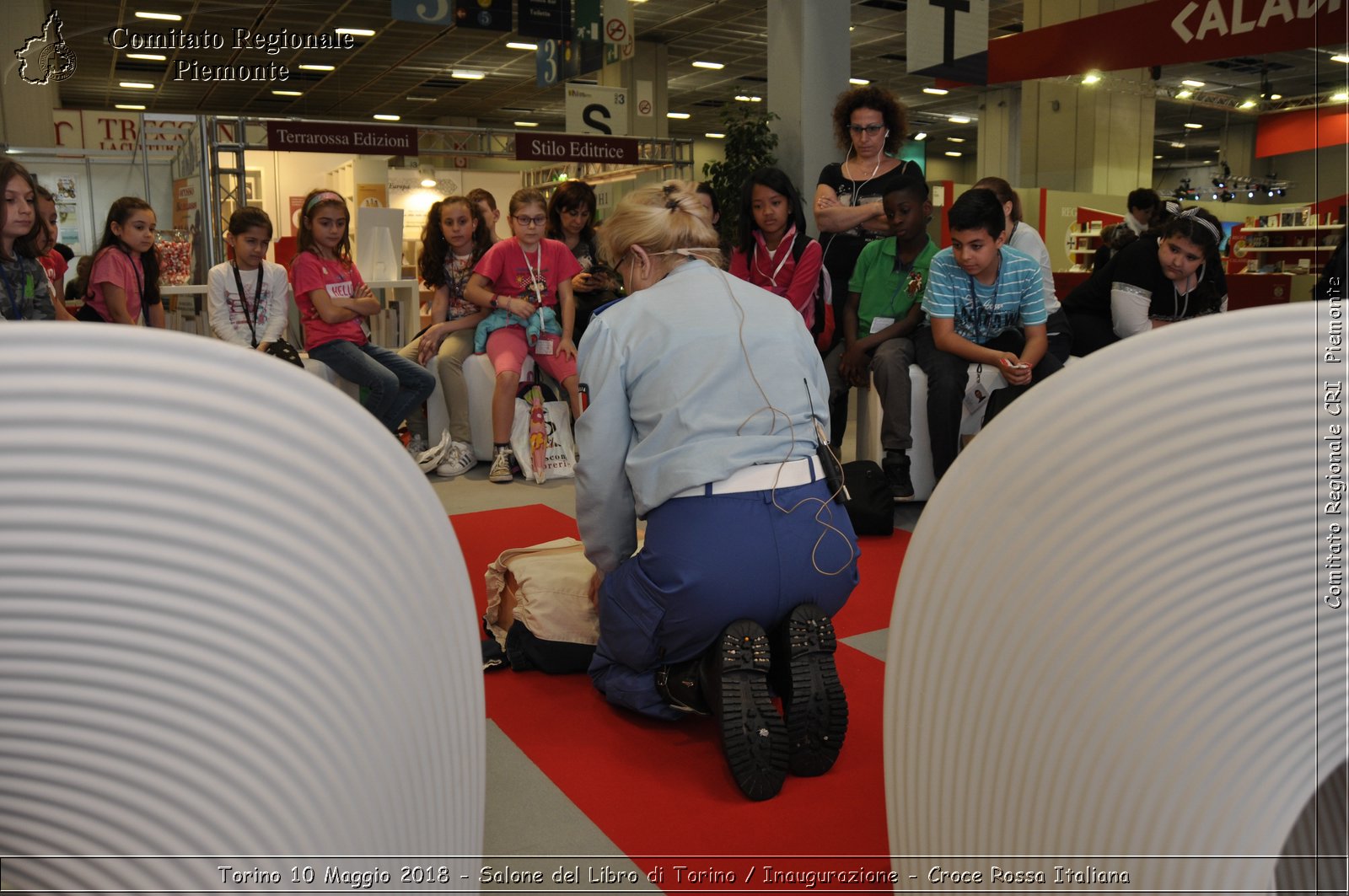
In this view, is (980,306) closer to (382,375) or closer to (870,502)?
(870,502)

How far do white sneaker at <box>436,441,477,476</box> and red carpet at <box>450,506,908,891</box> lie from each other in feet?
8.99

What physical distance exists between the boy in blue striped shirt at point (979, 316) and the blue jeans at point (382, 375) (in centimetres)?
263

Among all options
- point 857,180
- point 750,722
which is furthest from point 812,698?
point 857,180

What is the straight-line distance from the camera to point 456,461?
522 cm

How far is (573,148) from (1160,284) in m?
6.59

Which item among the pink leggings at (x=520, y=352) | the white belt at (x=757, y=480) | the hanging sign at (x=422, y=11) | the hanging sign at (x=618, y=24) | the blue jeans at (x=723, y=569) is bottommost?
the blue jeans at (x=723, y=569)

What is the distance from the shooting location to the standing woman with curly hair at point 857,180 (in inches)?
185

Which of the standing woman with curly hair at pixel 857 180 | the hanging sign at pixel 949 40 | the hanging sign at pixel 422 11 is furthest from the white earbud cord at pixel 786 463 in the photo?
the hanging sign at pixel 422 11

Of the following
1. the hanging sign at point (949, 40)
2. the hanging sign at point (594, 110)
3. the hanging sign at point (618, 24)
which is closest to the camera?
the hanging sign at point (949, 40)

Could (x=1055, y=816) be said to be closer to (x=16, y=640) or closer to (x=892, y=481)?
(x=16, y=640)

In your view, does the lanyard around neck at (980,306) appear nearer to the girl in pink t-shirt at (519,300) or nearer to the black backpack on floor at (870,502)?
the black backpack on floor at (870,502)

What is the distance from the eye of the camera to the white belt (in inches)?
80.9

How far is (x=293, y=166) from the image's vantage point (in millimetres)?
15086

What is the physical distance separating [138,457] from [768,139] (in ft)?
24.0
